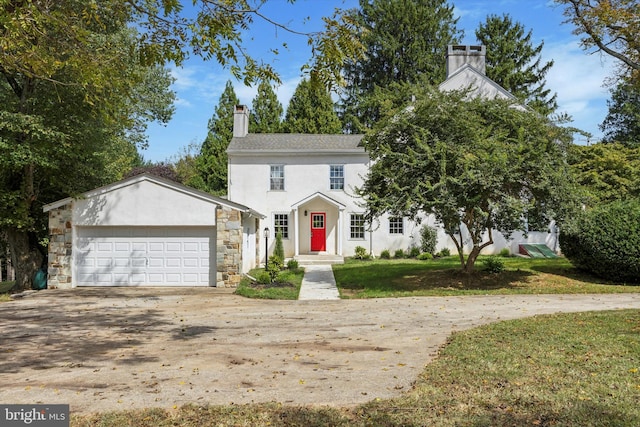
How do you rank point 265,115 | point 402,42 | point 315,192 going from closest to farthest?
point 315,192, point 265,115, point 402,42

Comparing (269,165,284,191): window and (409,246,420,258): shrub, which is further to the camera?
(269,165,284,191): window

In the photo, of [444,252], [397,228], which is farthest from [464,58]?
[444,252]

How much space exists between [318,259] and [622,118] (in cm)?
3749

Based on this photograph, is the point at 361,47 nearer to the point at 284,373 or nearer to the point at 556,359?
the point at 284,373

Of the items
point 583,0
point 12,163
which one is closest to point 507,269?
point 583,0

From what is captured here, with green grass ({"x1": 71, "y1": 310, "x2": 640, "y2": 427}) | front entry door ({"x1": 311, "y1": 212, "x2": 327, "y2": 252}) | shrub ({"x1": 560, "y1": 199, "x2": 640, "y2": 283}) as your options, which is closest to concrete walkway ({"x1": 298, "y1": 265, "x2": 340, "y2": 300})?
front entry door ({"x1": 311, "y1": 212, "x2": 327, "y2": 252})

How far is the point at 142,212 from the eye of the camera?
15.2 m

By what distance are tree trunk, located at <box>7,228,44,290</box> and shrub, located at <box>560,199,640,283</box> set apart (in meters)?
17.1

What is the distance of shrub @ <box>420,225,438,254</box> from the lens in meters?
22.9

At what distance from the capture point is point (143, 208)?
15258 mm

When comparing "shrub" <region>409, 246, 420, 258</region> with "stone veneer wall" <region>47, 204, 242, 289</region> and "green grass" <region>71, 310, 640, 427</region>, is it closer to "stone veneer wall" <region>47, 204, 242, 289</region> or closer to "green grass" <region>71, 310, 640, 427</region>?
"stone veneer wall" <region>47, 204, 242, 289</region>

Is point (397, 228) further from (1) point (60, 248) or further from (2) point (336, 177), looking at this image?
(1) point (60, 248)

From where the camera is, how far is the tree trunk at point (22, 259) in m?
15.2

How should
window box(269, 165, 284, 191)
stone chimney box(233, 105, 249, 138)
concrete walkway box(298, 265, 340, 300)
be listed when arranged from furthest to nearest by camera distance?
stone chimney box(233, 105, 249, 138) < window box(269, 165, 284, 191) < concrete walkway box(298, 265, 340, 300)
